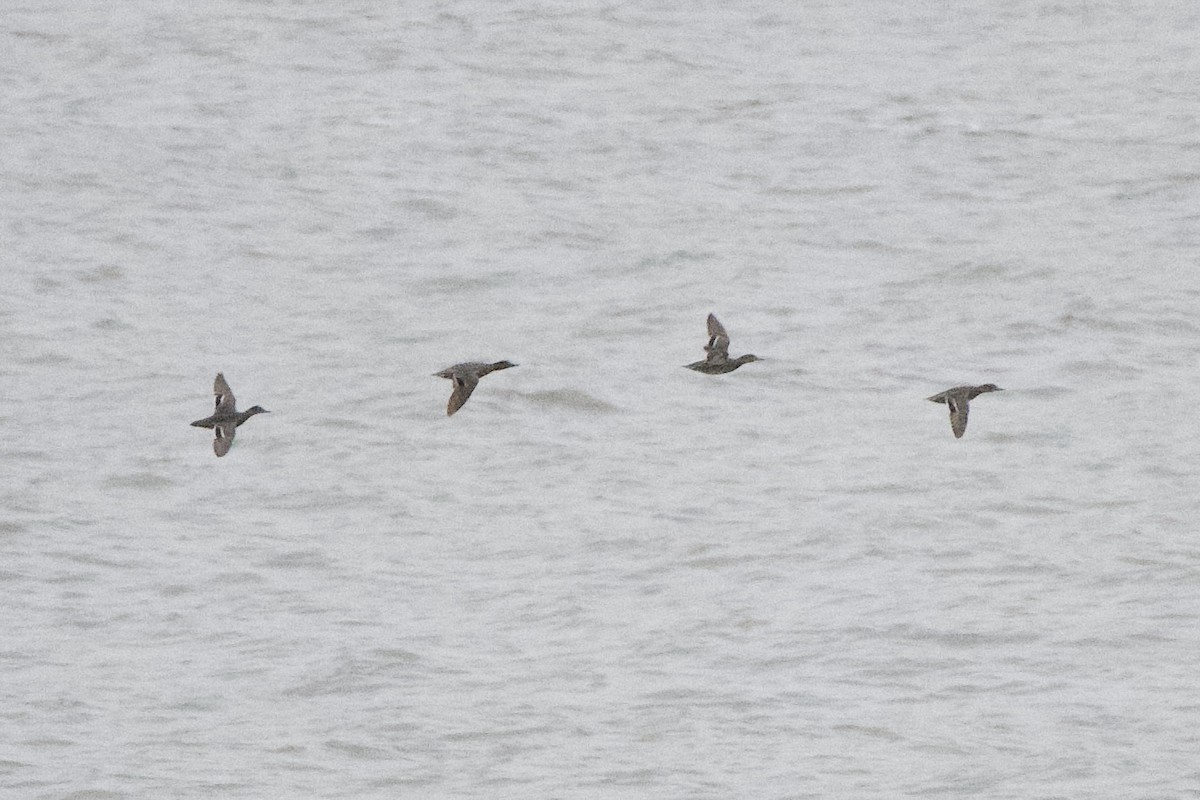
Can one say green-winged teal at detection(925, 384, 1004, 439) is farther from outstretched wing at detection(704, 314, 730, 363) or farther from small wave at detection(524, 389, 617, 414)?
small wave at detection(524, 389, 617, 414)

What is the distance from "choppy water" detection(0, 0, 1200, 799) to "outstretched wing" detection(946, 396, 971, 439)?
3.70 m

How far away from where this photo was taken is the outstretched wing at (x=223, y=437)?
14895 mm

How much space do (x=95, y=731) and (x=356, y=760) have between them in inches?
79.7

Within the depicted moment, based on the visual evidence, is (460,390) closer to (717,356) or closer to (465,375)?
(465,375)

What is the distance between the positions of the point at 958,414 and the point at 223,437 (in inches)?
177

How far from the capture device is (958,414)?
51.1ft

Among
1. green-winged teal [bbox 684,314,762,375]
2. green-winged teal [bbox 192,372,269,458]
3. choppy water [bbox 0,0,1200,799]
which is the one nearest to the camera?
green-winged teal [bbox 192,372,269,458]

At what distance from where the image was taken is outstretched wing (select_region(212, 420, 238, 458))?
14.9 m

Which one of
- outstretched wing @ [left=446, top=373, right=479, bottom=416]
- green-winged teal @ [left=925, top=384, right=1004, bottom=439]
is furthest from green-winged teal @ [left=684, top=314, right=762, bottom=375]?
outstretched wing @ [left=446, top=373, right=479, bottom=416]

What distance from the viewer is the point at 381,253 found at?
3100 centimetres

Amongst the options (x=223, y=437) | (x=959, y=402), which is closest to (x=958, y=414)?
(x=959, y=402)

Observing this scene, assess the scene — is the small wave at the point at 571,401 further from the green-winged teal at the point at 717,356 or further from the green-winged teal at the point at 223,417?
the green-winged teal at the point at 223,417

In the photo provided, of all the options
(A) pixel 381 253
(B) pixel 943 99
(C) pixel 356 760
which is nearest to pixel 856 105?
(B) pixel 943 99

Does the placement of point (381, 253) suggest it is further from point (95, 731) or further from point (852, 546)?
point (95, 731)
